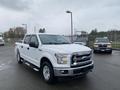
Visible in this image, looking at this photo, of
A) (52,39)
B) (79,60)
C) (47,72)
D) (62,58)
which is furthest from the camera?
(52,39)

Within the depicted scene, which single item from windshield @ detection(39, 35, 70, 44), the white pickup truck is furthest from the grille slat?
windshield @ detection(39, 35, 70, 44)

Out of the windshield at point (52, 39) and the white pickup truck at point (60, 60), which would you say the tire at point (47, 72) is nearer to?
the white pickup truck at point (60, 60)

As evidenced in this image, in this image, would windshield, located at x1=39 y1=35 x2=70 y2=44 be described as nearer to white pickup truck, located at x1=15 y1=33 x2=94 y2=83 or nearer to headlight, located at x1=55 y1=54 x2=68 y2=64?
white pickup truck, located at x1=15 y1=33 x2=94 y2=83

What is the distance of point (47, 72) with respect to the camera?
642 cm

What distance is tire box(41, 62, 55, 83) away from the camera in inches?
238

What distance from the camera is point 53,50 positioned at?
600 centimetres

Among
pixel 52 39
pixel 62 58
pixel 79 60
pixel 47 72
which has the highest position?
pixel 52 39

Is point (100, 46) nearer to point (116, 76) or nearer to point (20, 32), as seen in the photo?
point (116, 76)

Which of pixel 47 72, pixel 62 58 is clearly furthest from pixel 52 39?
pixel 62 58

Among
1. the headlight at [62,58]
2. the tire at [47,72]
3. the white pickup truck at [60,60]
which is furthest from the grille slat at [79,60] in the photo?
the tire at [47,72]

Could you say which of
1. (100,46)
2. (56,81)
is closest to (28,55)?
(56,81)

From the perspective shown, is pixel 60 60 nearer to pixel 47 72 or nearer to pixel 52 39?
pixel 47 72

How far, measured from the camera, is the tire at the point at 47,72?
6051 millimetres

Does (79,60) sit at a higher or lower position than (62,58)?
lower
